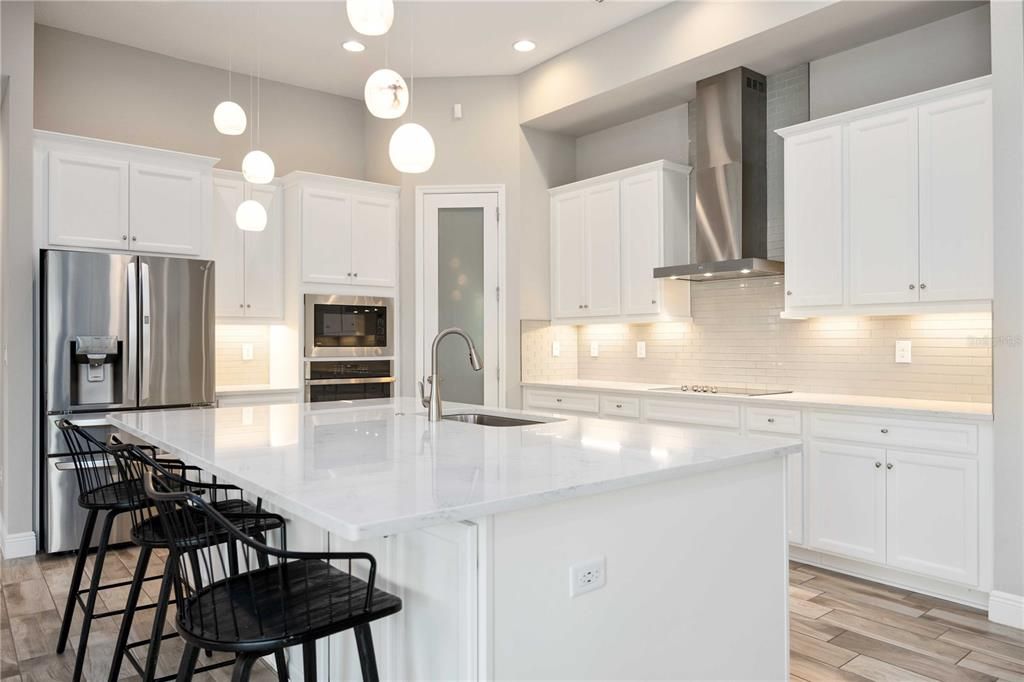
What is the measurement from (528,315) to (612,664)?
392 cm

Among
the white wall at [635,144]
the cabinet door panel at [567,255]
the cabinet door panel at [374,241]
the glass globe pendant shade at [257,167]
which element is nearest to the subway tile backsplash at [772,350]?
the cabinet door panel at [567,255]

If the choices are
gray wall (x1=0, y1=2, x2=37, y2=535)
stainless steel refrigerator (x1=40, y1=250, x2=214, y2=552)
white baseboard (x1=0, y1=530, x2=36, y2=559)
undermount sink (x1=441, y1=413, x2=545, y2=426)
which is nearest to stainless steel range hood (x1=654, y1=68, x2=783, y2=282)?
undermount sink (x1=441, y1=413, x2=545, y2=426)

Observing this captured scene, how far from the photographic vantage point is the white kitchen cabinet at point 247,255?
495cm

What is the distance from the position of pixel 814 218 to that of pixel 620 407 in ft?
5.50

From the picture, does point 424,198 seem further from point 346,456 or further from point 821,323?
point 346,456

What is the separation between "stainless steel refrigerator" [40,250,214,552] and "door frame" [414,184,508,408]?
1653 mm

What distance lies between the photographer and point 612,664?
177 cm

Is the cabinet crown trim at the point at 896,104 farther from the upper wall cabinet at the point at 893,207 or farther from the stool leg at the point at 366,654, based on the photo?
the stool leg at the point at 366,654

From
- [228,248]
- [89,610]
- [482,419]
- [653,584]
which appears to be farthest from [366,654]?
[228,248]

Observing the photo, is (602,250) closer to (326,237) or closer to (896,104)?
(326,237)

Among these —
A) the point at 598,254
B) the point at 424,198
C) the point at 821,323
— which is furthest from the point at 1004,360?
the point at 424,198

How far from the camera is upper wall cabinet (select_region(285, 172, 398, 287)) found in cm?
517

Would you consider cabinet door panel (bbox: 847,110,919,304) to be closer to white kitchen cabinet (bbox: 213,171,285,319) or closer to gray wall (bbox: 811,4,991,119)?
gray wall (bbox: 811,4,991,119)

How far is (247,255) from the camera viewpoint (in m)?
5.09
